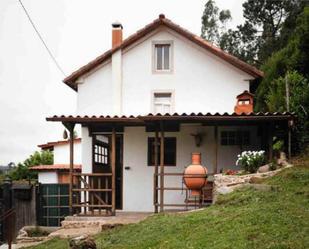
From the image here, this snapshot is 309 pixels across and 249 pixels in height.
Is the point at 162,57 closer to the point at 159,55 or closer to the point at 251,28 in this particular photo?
the point at 159,55

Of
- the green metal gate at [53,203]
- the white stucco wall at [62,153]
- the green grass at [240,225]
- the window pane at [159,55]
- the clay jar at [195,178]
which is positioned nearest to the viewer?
the green grass at [240,225]

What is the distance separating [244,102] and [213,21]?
30173 millimetres

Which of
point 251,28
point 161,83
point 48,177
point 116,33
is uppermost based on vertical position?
point 251,28

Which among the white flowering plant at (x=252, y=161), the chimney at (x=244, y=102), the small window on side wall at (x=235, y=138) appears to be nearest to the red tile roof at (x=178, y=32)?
the chimney at (x=244, y=102)

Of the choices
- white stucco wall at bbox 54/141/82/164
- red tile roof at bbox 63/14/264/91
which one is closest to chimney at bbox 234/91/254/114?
red tile roof at bbox 63/14/264/91

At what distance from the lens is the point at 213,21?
151 ft

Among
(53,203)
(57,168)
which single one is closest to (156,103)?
(53,203)

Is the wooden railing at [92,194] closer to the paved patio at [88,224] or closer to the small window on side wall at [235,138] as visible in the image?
the paved patio at [88,224]

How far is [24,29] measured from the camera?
20.5 meters

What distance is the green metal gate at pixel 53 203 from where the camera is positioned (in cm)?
1958

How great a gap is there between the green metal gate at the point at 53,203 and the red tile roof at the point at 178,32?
4.31m

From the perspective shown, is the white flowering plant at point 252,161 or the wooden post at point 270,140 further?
the wooden post at point 270,140

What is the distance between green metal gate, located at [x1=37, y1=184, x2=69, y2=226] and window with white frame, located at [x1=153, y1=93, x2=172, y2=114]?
4.89m

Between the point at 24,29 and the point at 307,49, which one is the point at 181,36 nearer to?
the point at 24,29
